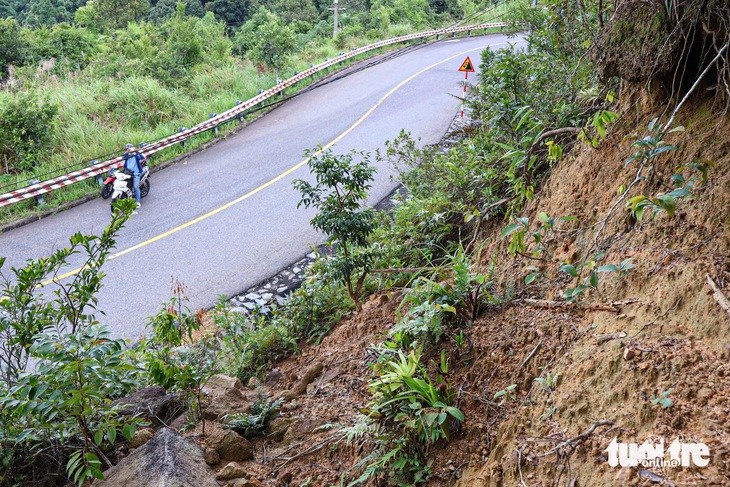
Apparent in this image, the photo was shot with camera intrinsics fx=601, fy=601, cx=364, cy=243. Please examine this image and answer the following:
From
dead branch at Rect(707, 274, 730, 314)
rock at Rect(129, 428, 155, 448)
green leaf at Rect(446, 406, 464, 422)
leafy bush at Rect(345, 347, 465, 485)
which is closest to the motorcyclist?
rock at Rect(129, 428, 155, 448)

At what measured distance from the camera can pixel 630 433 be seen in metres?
2.59

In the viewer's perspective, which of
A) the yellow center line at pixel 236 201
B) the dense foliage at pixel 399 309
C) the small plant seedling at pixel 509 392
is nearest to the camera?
the small plant seedling at pixel 509 392

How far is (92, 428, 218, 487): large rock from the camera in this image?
3465mm

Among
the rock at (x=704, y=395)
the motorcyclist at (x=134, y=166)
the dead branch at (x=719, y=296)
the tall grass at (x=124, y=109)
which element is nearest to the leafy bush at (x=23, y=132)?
the tall grass at (x=124, y=109)

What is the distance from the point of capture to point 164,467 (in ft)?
11.5

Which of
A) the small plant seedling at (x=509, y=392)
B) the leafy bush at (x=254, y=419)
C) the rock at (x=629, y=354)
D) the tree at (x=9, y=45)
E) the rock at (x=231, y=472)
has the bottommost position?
the leafy bush at (x=254, y=419)

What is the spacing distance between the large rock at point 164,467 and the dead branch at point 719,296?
9.73 ft

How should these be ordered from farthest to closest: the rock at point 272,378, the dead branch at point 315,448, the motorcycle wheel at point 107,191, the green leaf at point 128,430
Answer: the motorcycle wheel at point 107,191, the rock at point 272,378, the dead branch at point 315,448, the green leaf at point 128,430

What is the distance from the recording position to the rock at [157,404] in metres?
4.68

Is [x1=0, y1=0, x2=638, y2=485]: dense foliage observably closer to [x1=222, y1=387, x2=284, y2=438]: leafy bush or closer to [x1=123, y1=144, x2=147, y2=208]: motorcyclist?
[x1=222, y1=387, x2=284, y2=438]: leafy bush

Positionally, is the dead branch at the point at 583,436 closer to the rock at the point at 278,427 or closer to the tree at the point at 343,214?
the rock at the point at 278,427

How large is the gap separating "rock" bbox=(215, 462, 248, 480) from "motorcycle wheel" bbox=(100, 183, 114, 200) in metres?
10.1

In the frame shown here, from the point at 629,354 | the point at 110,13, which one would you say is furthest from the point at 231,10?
the point at 629,354

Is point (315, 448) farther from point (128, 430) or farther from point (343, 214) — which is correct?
point (343, 214)
